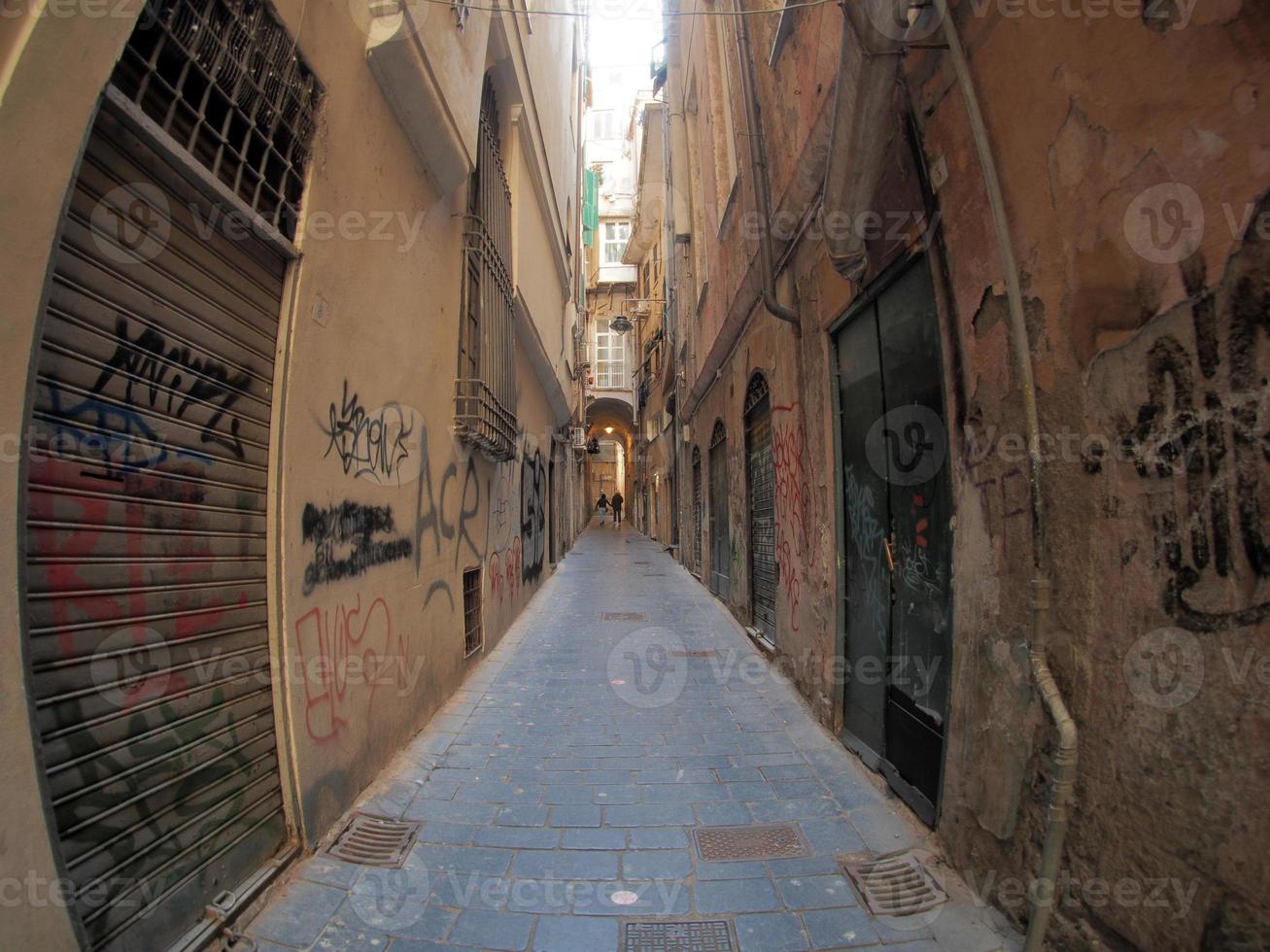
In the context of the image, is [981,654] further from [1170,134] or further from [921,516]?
[1170,134]

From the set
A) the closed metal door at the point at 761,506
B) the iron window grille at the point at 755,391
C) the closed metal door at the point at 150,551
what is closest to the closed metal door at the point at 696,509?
the closed metal door at the point at 761,506

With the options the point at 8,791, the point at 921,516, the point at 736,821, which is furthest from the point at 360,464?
the point at 921,516

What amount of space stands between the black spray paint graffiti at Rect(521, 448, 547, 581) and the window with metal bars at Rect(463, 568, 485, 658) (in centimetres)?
277

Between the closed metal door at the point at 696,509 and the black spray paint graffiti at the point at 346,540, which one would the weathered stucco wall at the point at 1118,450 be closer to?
the black spray paint graffiti at the point at 346,540

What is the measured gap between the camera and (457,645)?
215 inches

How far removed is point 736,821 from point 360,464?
282cm

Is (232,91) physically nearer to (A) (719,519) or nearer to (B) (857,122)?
(B) (857,122)

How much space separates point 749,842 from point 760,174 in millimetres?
5492

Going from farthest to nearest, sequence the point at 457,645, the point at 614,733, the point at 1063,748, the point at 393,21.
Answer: the point at 457,645
the point at 614,733
the point at 393,21
the point at 1063,748

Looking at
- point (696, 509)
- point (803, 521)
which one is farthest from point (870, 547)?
point (696, 509)

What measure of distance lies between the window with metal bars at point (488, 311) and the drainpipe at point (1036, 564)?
4328mm

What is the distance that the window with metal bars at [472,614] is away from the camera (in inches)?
235

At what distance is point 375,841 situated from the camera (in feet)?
9.67

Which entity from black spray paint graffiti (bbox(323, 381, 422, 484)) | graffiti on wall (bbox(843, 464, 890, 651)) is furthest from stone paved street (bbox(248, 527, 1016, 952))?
black spray paint graffiti (bbox(323, 381, 422, 484))
